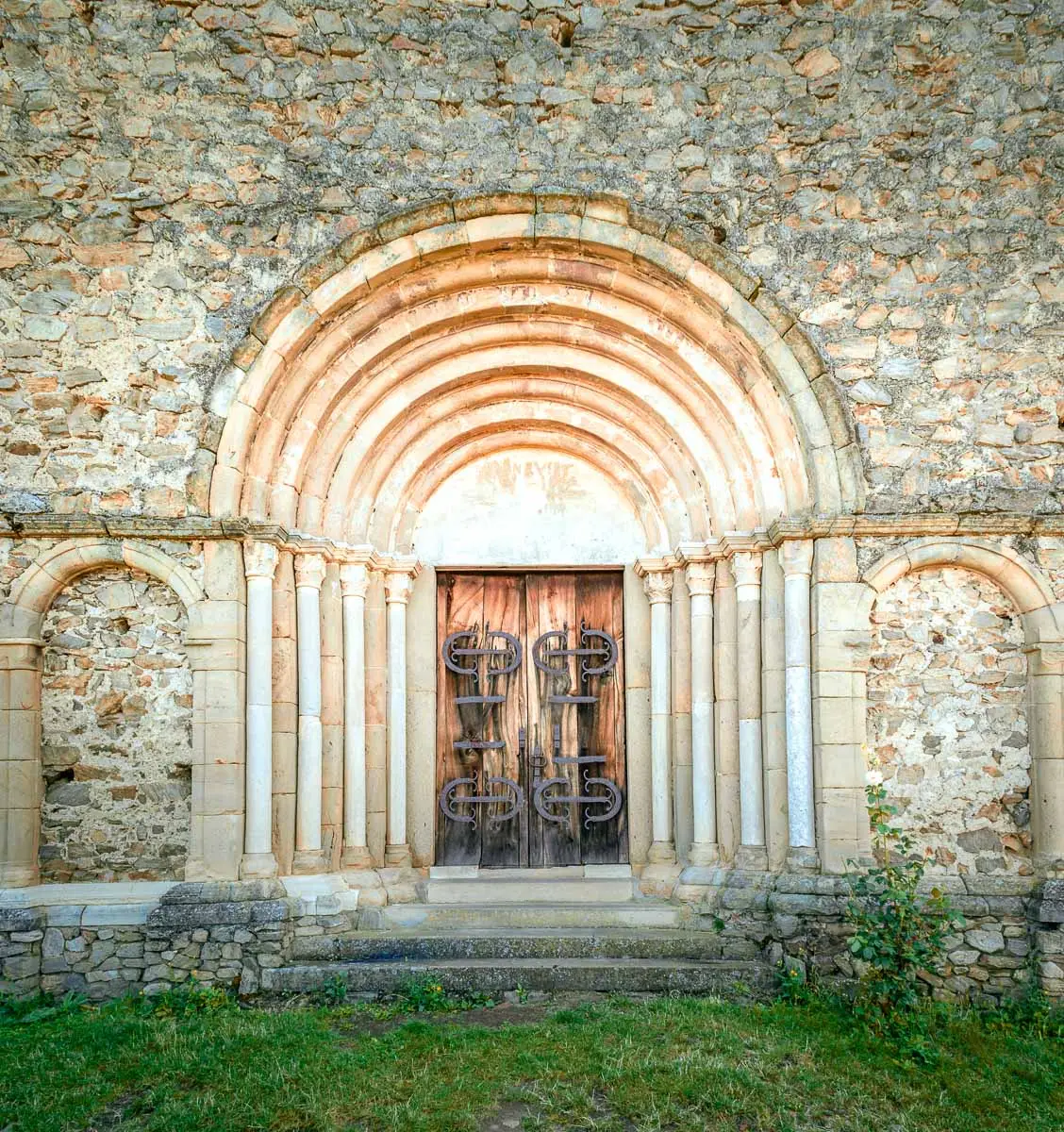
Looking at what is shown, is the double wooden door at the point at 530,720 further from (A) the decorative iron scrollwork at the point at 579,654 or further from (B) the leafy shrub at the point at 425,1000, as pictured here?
(B) the leafy shrub at the point at 425,1000

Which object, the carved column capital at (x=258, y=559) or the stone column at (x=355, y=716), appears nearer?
the carved column capital at (x=258, y=559)

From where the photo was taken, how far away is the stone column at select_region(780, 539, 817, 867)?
6.21m

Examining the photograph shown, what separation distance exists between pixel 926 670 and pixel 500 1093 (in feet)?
11.7

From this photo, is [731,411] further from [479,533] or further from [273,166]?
[273,166]

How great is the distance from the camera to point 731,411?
22.2 feet

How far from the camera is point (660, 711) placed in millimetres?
7203

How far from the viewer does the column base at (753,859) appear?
20.8ft

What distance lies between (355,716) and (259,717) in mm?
798

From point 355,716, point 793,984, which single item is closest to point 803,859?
point 793,984

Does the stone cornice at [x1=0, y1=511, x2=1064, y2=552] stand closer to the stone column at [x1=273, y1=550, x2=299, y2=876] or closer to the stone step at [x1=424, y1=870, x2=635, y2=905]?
the stone column at [x1=273, y1=550, x2=299, y2=876]

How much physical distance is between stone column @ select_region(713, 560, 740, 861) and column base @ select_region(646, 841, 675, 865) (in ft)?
1.30

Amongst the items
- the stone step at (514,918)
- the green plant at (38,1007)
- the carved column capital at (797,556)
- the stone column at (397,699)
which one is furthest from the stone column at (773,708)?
the green plant at (38,1007)

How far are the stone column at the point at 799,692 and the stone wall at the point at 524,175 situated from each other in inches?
26.7

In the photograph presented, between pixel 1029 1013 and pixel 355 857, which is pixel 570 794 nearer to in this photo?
pixel 355 857
